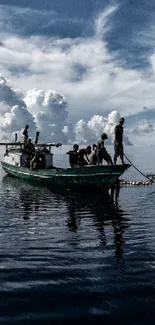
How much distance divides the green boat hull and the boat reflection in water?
31.2 inches

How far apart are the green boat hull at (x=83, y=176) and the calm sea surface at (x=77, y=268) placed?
6.83 m

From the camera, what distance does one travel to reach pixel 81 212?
1739 cm

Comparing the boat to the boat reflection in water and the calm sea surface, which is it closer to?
the boat reflection in water

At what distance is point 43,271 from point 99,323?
270 centimetres

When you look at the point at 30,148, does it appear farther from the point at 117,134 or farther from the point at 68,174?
the point at 117,134

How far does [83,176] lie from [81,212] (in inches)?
295

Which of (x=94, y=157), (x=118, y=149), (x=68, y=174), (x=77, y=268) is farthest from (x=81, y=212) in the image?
(x=77, y=268)

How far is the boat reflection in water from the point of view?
12.5 meters

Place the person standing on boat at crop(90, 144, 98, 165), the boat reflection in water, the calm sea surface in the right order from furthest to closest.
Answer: the person standing on boat at crop(90, 144, 98, 165), the boat reflection in water, the calm sea surface

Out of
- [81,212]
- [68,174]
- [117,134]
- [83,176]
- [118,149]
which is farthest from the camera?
[68,174]

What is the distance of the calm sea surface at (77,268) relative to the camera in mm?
6242

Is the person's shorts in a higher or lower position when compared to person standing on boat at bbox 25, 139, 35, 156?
lower

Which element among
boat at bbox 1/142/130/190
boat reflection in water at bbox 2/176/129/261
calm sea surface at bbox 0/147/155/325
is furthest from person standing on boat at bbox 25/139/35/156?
calm sea surface at bbox 0/147/155/325

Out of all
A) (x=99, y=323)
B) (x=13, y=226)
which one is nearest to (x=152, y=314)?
(x=99, y=323)
